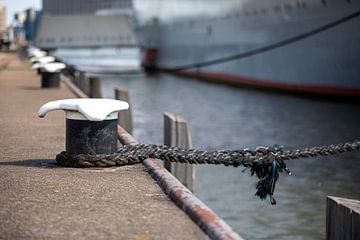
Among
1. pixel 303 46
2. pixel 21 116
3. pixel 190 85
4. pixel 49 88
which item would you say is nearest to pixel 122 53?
pixel 190 85

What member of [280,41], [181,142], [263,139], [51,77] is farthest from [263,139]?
[280,41]

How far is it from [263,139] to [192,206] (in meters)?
12.2

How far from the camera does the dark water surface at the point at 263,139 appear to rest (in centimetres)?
909

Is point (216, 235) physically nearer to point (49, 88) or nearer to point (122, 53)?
point (49, 88)

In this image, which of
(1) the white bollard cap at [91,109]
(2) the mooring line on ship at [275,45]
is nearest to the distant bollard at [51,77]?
(1) the white bollard cap at [91,109]

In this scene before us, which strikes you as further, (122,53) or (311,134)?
(122,53)

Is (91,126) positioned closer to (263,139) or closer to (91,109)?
(91,109)

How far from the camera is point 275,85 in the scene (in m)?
31.1

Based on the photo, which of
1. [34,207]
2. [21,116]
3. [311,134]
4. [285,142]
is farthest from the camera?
[311,134]

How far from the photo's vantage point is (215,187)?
35.5ft

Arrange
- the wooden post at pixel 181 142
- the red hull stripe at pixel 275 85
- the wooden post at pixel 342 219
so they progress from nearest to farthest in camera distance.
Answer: the wooden post at pixel 342 219
the wooden post at pixel 181 142
the red hull stripe at pixel 275 85

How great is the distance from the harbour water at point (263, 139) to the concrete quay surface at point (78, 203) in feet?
10.00

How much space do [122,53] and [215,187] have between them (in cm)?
5141

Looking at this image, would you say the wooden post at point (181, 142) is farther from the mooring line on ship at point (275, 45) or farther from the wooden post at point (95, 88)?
the mooring line on ship at point (275, 45)
